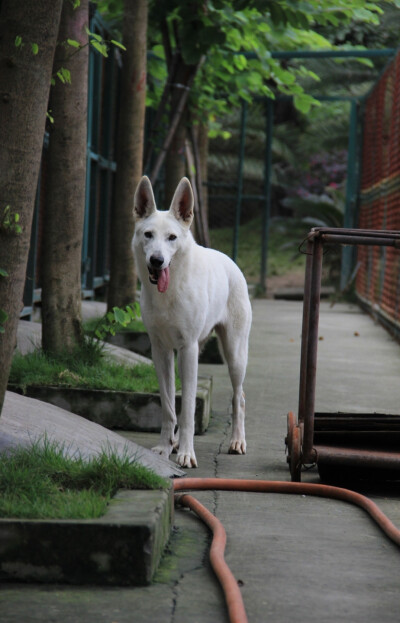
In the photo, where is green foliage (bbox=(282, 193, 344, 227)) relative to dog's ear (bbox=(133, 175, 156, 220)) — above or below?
below

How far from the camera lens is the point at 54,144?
6.98m

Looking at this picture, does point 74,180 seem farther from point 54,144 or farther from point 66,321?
point 66,321

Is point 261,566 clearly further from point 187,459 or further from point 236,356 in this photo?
point 236,356

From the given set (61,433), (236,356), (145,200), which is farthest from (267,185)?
(61,433)

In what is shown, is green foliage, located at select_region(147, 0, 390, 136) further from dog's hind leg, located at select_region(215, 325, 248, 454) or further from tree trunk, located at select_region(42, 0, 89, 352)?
dog's hind leg, located at select_region(215, 325, 248, 454)

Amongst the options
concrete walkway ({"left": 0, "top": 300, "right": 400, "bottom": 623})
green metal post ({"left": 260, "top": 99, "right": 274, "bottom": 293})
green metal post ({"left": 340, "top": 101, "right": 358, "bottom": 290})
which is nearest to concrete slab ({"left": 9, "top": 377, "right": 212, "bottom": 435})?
concrete walkway ({"left": 0, "top": 300, "right": 400, "bottom": 623})

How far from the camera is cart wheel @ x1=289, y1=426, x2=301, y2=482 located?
5.04 metres

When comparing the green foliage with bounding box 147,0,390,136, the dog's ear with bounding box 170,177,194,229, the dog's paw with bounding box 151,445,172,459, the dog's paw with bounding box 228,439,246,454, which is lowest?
the dog's paw with bounding box 228,439,246,454

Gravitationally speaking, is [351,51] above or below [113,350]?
above

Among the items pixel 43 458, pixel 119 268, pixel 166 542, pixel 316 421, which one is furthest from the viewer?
pixel 119 268

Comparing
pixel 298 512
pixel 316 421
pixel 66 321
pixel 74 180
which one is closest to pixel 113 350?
pixel 66 321

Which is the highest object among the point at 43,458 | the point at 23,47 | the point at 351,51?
the point at 351,51

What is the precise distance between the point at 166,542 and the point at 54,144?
387 cm

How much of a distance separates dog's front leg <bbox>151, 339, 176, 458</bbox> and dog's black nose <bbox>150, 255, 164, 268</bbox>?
1.93 feet
